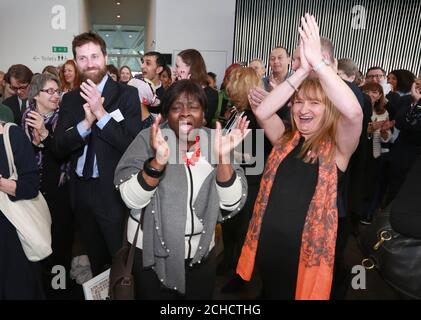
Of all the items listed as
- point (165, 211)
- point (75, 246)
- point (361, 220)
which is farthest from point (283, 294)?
point (361, 220)

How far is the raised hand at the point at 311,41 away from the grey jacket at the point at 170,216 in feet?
2.04

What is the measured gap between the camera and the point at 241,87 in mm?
2361

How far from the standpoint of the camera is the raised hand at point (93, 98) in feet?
5.92

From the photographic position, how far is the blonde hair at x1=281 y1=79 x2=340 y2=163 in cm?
151

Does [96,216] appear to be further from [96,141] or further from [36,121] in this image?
[36,121]

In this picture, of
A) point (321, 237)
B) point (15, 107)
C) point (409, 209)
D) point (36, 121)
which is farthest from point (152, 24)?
point (409, 209)

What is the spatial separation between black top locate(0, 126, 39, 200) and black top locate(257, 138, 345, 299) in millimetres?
1194

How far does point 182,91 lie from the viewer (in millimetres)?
1495

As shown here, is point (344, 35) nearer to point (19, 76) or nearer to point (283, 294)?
point (19, 76)

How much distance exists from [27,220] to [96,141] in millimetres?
553

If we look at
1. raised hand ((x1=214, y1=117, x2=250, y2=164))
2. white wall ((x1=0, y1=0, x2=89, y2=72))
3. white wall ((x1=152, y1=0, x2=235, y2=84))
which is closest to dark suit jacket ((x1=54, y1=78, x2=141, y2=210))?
raised hand ((x1=214, y1=117, x2=250, y2=164))

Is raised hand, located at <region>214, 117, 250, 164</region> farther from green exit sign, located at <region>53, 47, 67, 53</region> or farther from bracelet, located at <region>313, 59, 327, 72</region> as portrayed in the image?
green exit sign, located at <region>53, 47, 67, 53</region>
